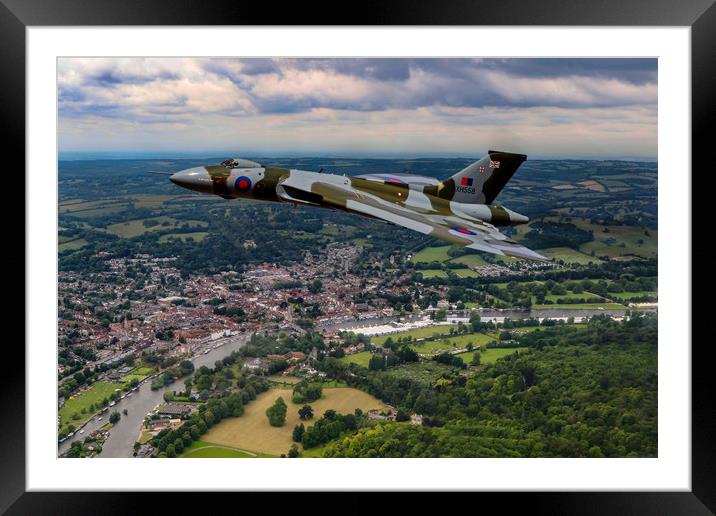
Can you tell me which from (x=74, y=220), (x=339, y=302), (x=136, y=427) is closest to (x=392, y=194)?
(x=339, y=302)

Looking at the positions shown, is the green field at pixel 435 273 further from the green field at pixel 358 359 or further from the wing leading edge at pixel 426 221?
the wing leading edge at pixel 426 221

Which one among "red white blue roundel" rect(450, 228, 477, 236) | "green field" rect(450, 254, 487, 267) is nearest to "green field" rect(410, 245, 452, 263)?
"green field" rect(450, 254, 487, 267)

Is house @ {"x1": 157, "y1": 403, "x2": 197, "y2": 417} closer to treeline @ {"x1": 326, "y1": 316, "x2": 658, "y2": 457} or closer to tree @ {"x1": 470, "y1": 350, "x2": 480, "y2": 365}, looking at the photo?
treeline @ {"x1": 326, "y1": 316, "x2": 658, "y2": 457}

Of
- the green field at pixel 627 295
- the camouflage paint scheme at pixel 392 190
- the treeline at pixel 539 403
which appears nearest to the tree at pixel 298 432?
the treeline at pixel 539 403

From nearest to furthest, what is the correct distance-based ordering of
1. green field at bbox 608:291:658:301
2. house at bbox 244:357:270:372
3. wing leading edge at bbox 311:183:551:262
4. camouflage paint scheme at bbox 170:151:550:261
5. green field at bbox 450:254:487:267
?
wing leading edge at bbox 311:183:551:262
camouflage paint scheme at bbox 170:151:550:261
house at bbox 244:357:270:372
green field at bbox 608:291:658:301
green field at bbox 450:254:487:267
